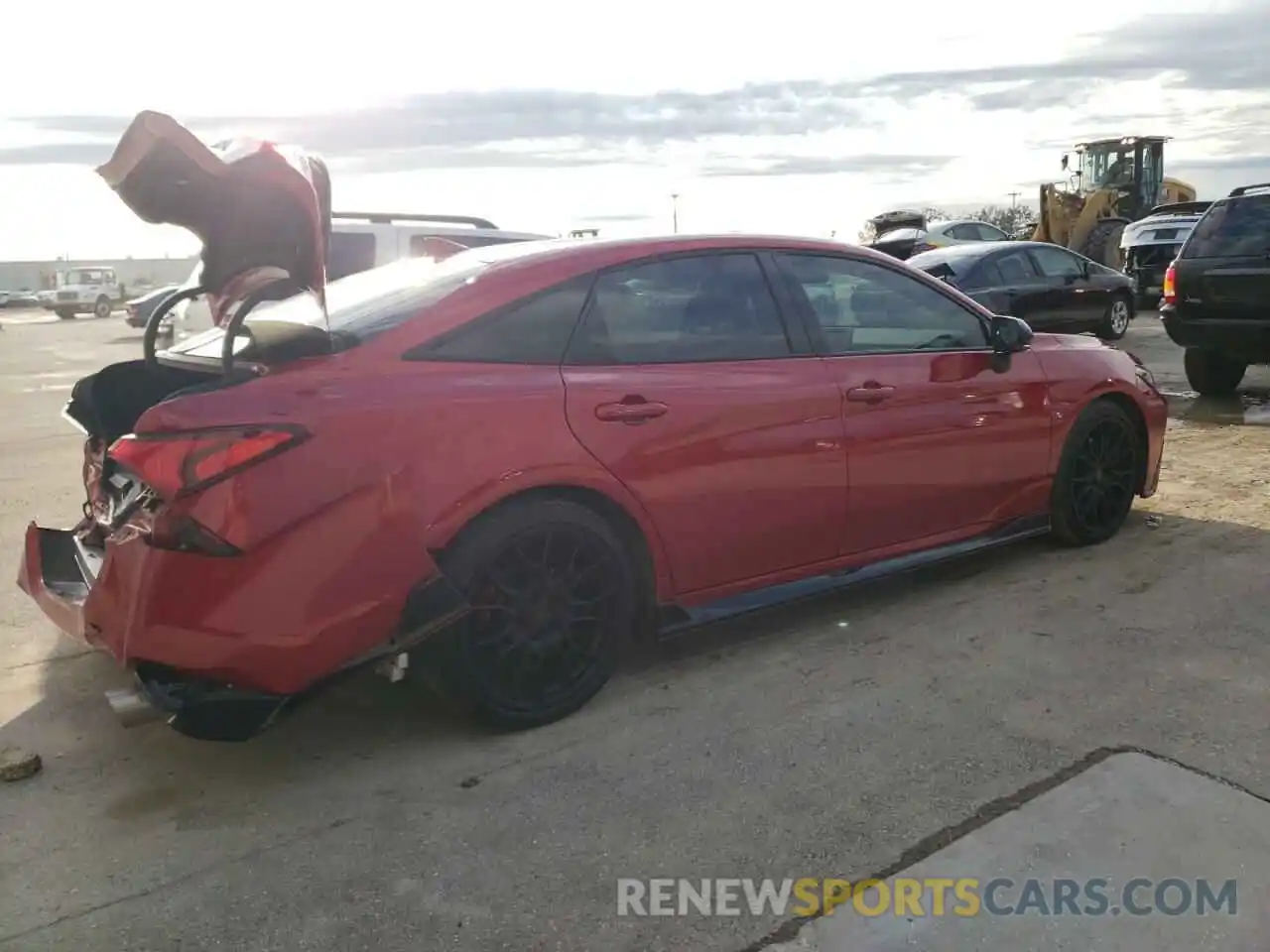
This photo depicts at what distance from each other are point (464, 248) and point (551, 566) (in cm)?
144

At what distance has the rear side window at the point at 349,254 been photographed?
8.46 meters

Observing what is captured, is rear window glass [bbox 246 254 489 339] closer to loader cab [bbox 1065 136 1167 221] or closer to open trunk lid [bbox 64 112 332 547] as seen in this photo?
open trunk lid [bbox 64 112 332 547]

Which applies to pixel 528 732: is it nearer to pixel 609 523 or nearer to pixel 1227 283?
pixel 609 523

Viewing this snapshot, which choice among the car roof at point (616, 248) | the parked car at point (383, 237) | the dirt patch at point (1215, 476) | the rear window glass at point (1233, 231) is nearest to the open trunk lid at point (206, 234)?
the car roof at point (616, 248)

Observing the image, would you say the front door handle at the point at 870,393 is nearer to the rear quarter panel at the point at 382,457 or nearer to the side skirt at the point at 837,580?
the side skirt at the point at 837,580

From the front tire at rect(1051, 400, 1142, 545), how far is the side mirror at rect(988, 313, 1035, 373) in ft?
1.86

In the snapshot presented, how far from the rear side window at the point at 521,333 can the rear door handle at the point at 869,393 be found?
113 cm

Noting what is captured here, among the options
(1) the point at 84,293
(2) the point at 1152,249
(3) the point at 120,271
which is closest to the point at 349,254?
(2) the point at 1152,249

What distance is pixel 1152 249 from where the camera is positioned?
17812 millimetres

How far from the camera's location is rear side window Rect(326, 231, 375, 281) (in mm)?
8461

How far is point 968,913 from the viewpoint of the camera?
254cm

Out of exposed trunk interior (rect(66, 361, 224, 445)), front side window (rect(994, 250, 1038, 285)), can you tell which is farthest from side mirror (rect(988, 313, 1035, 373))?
front side window (rect(994, 250, 1038, 285))

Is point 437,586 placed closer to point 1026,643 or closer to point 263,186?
point 263,186

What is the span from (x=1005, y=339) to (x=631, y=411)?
75.9 inches
